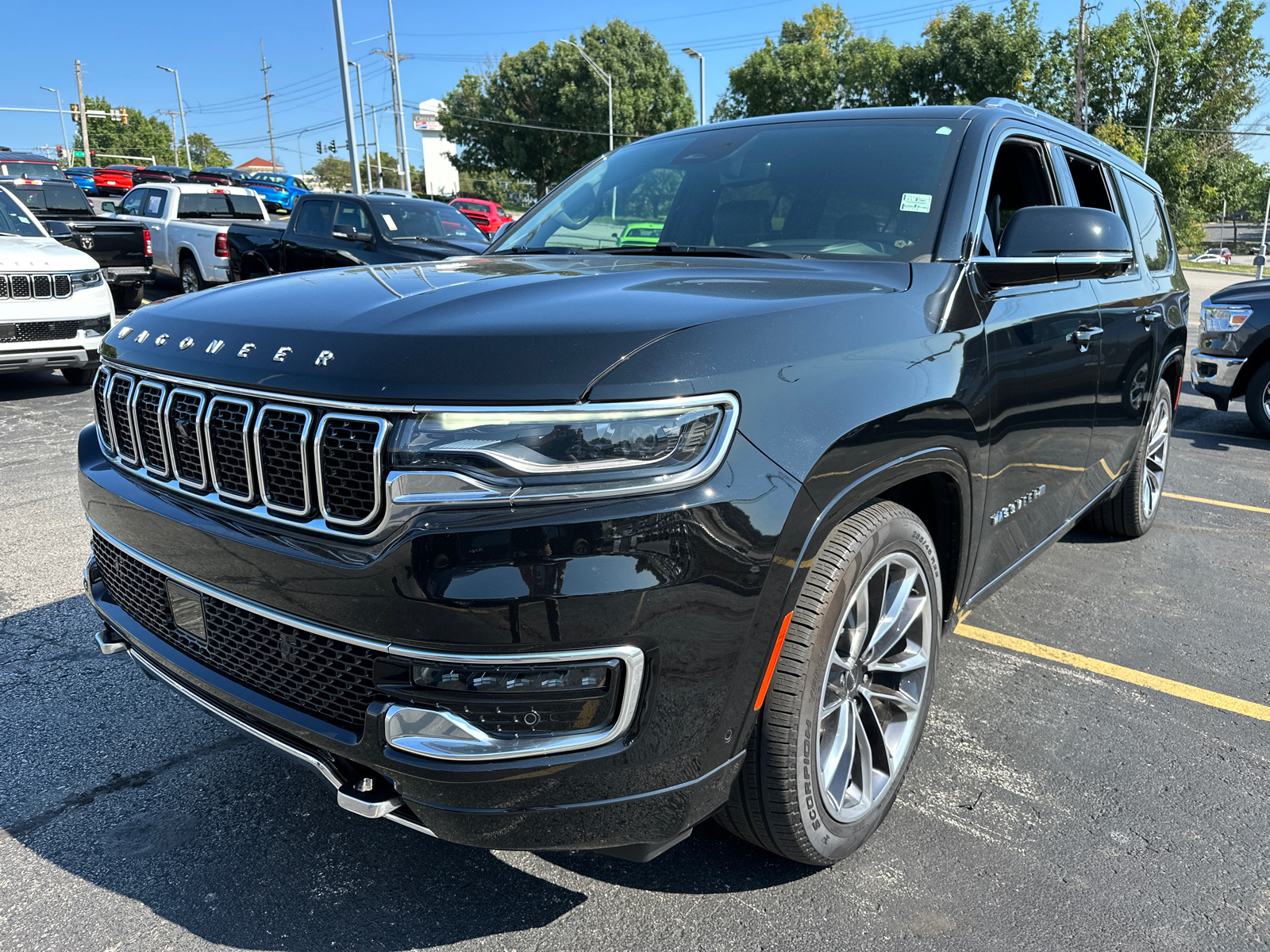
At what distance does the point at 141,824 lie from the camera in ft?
8.16

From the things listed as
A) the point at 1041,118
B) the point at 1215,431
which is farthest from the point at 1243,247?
the point at 1041,118

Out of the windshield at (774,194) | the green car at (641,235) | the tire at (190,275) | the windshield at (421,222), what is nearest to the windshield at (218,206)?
the tire at (190,275)

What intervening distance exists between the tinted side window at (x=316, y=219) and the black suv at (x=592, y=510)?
33.7 ft

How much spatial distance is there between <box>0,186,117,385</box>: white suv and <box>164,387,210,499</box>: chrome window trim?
6.99m

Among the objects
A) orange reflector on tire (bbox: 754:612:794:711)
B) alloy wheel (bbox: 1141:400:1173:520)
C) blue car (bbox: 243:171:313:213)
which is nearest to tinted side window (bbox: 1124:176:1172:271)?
alloy wheel (bbox: 1141:400:1173:520)

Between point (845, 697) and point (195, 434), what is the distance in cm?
163

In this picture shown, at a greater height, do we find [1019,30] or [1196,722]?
[1019,30]

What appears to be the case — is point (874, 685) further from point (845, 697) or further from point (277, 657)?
point (277, 657)

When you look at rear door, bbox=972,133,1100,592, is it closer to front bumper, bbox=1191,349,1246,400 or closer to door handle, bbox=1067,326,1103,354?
door handle, bbox=1067,326,1103,354

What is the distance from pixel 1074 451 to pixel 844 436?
1798 mm

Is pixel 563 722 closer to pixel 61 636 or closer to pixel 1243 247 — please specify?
pixel 61 636

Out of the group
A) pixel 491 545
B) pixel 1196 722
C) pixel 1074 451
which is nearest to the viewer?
pixel 491 545

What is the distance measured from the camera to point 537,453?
170 centimetres

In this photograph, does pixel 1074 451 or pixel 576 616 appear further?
pixel 1074 451
